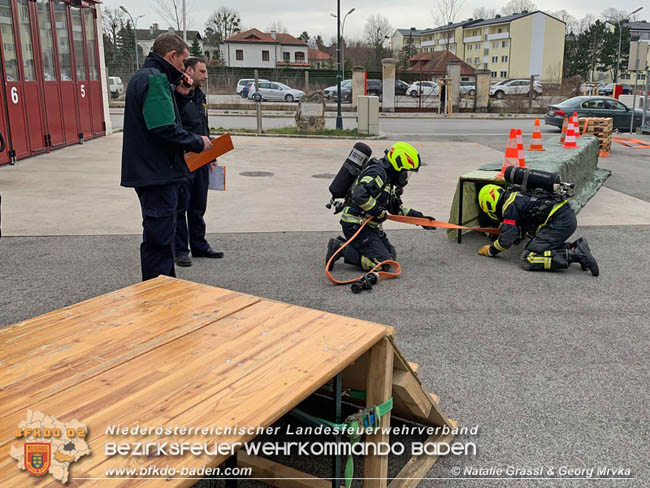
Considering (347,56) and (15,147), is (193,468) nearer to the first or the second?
(15,147)

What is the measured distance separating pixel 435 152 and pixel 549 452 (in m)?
13.8

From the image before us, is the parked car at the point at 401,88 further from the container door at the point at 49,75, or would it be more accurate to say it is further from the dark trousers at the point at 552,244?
the dark trousers at the point at 552,244

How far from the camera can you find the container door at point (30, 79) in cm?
1213

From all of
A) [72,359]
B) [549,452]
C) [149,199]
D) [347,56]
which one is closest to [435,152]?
[149,199]

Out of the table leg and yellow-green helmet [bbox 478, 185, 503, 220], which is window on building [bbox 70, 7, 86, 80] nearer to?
yellow-green helmet [bbox 478, 185, 503, 220]

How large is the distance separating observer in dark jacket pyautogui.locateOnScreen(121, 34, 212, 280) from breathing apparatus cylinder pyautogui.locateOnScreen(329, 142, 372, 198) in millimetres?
1782

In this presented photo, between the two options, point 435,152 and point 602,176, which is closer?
point 602,176

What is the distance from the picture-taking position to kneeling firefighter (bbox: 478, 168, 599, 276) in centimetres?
615

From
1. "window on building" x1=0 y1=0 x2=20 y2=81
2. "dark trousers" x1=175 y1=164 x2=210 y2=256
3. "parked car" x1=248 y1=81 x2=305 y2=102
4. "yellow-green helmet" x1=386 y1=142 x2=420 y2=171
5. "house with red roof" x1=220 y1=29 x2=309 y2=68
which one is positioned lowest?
"dark trousers" x1=175 y1=164 x2=210 y2=256

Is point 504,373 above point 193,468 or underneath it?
underneath

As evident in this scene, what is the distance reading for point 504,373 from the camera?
3973 mm

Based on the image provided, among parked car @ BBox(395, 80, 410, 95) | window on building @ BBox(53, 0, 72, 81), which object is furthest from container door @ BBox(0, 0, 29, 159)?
parked car @ BBox(395, 80, 410, 95)

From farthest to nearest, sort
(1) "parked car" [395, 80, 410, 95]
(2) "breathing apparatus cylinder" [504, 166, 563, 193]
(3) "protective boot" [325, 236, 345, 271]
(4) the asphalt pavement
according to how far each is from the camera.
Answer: (1) "parked car" [395, 80, 410, 95] < (2) "breathing apparatus cylinder" [504, 166, 563, 193] < (3) "protective boot" [325, 236, 345, 271] < (4) the asphalt pavement

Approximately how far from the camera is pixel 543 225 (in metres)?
6.31
